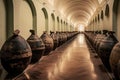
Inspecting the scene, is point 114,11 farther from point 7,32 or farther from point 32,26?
point 7,32

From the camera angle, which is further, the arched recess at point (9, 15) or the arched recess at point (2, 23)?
the arched recess at point (9, 15)

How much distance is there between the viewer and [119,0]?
9641 mm

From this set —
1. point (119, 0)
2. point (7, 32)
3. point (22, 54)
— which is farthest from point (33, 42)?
point (119, 0)

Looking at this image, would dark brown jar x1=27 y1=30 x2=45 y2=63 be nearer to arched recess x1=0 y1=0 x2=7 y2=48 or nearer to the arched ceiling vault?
arched recess x1=0 y1=0 x2=7 y2=48

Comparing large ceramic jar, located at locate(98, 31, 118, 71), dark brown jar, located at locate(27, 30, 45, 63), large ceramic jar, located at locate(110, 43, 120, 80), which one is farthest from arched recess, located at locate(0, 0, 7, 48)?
large ceramic jar, located at locate(110, 43, 120, 80)

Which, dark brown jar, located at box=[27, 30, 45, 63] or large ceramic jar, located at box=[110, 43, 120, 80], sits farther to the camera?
dark brown jar, located at box=[27, 30, 45, 63]

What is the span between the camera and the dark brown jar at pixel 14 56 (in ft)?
14.9

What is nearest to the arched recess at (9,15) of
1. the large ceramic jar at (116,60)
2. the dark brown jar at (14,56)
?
the dark brown jar at (14,56)

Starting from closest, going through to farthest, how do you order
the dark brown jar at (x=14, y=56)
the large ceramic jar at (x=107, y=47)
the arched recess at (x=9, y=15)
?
the dark brown jar at (x=14, y=56) → the large ceramic jar at (x=107, y=47) → the arched recess at (x=9, y=15)

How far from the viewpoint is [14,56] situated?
456 centimetres

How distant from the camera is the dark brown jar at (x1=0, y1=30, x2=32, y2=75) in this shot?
4555 mm

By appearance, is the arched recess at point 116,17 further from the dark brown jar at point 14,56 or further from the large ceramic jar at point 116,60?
the dark brown jar at point 14,56

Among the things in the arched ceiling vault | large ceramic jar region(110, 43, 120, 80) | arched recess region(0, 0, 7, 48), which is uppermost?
the arched ceiling vault

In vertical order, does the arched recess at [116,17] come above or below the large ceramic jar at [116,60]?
above
